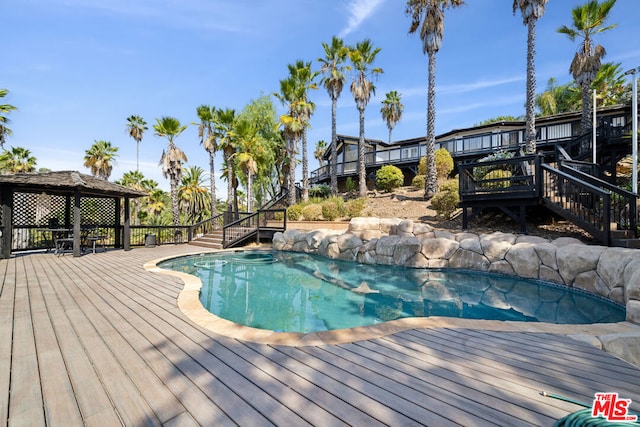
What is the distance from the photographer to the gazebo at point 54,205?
27.4ft

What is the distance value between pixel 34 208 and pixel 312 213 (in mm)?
11453

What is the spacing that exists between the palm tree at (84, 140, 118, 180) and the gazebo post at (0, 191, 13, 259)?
69.4 feet

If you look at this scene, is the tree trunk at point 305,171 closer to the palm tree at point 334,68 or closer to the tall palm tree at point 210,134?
the palm tree at point 334,68

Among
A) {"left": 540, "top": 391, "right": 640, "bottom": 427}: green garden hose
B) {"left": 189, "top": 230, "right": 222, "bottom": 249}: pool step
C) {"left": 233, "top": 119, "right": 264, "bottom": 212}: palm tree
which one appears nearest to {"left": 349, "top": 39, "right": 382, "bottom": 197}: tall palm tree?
{"left": 233, "top": 119, "right": 264, "bottom": 212}: palm tree

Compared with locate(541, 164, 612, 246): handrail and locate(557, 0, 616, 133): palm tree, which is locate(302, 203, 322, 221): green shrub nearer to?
locate(541, 164, 612, 246): handrail

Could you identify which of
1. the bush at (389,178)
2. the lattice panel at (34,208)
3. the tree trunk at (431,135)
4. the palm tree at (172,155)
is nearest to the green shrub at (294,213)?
the bush at (389,178)

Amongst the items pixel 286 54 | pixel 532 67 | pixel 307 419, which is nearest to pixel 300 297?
pixel 307 419

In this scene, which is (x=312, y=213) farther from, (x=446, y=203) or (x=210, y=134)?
(x=210, y=134)

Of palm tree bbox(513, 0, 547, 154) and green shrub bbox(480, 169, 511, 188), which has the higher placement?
palm tree bbox(513, 0, 547, 154)

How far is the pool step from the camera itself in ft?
42.5

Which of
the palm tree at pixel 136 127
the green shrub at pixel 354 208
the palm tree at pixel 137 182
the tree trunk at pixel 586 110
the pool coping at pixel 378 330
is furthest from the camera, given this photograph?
the palm tree at pixel 137 182

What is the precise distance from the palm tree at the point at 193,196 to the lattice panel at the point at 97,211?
47.6 feet

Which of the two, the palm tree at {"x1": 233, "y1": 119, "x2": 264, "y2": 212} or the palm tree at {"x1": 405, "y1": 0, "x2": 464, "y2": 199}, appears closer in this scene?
the palm tree at {"x1": 405, "y1": 0, "x2": 464, "y2": 199}

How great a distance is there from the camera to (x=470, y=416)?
1659 millimetres
